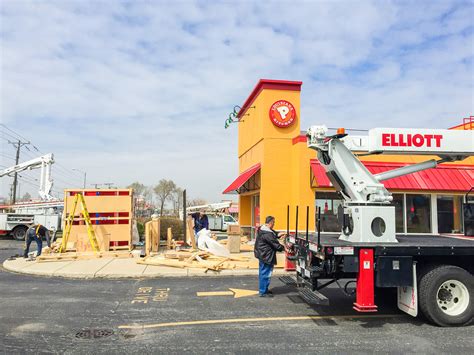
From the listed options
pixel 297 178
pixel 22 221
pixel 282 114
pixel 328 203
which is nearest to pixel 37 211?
pixel 22 221

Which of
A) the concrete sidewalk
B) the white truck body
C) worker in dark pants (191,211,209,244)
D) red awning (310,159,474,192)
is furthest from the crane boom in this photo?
the white truck body

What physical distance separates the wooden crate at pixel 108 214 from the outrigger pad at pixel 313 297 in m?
10.1

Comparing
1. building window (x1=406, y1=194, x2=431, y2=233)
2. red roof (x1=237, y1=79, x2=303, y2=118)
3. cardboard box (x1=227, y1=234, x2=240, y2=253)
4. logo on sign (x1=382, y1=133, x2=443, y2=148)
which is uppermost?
red roof (x1=237, y1=79, x2=303, y2=118)

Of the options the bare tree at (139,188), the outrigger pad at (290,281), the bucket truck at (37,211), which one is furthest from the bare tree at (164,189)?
the outrigger pad at (290,281)

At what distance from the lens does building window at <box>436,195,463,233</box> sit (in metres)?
16.4

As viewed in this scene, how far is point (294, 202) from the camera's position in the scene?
635 inches

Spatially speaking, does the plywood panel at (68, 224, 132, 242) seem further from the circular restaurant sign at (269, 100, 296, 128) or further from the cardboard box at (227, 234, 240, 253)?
the circular restaurant sign at (269, 100, 296, 128)

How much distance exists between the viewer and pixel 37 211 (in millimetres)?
26094

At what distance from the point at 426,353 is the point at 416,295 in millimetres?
1252

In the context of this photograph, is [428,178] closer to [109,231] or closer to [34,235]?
[109,231]

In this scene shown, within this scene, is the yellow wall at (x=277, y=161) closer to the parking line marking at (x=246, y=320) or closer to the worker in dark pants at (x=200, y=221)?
the worker in dark pants at (x=200, y=221)

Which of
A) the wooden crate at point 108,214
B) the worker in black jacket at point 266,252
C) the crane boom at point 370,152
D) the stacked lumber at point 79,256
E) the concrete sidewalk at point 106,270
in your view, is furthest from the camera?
the wooden crate at point 108,214

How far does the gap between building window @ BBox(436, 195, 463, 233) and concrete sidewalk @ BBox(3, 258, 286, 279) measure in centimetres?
841

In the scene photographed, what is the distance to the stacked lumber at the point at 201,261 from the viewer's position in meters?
11.7
